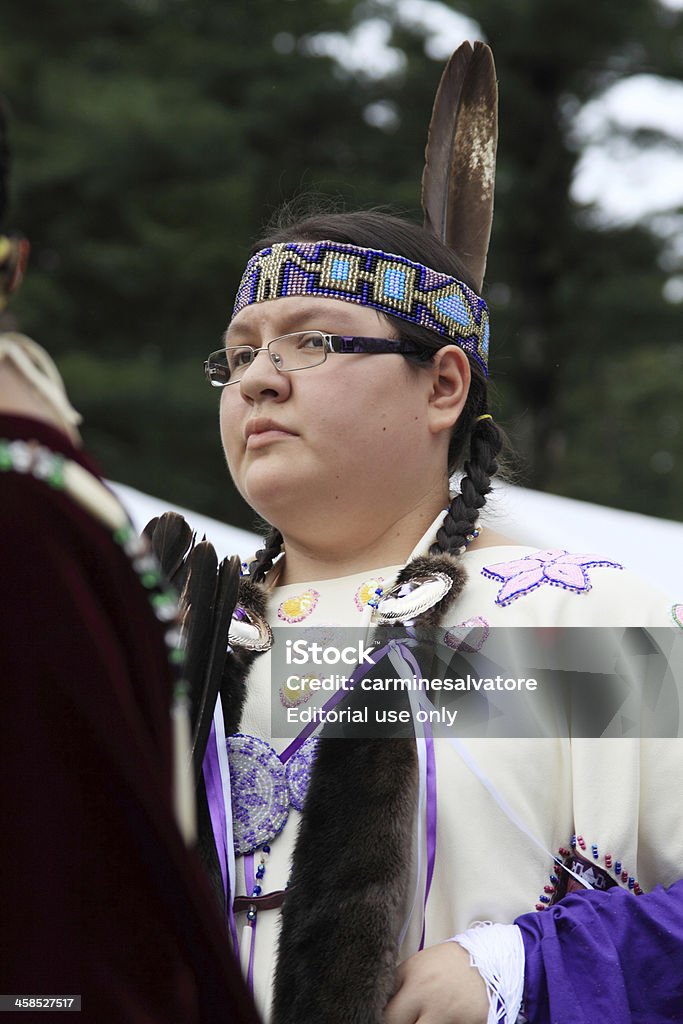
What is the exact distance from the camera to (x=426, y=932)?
1583mm

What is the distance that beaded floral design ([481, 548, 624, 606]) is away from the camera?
69.4 inches

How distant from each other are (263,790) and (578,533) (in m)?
1.63

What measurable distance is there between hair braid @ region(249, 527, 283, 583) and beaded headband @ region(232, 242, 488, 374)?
1.22 feet

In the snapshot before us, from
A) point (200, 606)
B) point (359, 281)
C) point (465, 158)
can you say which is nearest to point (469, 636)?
point (200, 606)

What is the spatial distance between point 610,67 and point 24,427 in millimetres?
9474

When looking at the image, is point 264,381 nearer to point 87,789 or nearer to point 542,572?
point 542,572

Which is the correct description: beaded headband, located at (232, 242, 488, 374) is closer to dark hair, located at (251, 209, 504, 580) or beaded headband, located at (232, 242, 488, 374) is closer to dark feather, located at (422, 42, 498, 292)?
dark hair, located at (251, 209, 504, 580)

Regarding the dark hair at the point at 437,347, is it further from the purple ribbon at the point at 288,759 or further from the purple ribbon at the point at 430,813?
the purple ribbon at the point at 430,813

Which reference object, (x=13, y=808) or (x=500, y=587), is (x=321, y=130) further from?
(x=13, y=808)

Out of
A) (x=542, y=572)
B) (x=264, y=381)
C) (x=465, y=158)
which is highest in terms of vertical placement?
(x=465, y=158)

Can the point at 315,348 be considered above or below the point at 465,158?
below

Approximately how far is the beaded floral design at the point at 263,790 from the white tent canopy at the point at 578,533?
0.84m

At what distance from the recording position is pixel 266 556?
6.68 feet

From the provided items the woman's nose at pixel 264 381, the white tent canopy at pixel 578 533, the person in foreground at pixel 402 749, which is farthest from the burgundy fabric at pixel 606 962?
the white tent canopy at pixel 578 533
